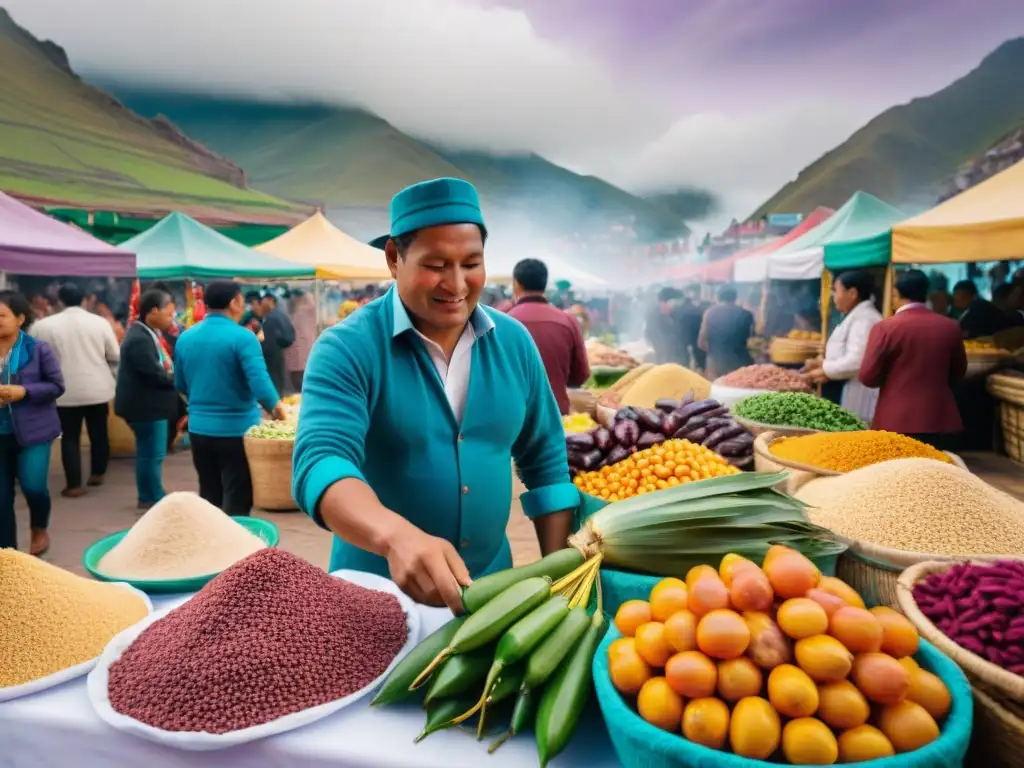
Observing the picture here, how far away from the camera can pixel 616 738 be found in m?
0.94

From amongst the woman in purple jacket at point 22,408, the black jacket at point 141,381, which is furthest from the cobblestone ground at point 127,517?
the black jacket at point 141,381

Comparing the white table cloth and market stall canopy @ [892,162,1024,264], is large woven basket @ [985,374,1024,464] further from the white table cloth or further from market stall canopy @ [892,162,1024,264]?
the white table cloth

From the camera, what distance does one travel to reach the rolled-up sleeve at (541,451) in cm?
175

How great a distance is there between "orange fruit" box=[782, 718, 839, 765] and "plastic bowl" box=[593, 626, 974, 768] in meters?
0.04

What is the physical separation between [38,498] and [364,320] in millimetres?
3791

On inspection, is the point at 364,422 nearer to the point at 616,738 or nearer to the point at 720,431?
the point at 616,738

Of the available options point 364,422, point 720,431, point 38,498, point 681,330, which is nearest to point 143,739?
point 364,422

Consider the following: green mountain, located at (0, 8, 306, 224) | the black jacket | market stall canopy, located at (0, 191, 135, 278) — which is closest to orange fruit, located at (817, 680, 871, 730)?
the black jacket

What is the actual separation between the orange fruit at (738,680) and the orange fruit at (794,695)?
0.08ft

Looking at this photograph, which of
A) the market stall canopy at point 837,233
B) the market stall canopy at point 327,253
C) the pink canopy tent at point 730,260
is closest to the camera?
the market stall canopy at point 837,233

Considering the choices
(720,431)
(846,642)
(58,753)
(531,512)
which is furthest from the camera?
(720,431)

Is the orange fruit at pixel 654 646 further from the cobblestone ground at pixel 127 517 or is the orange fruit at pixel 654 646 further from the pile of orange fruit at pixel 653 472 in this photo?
the cobblestone ground at pixel 127 517

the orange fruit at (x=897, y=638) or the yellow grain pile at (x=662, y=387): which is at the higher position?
the orange fruit at (x=897, y=638)

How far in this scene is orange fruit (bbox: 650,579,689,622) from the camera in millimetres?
1039
